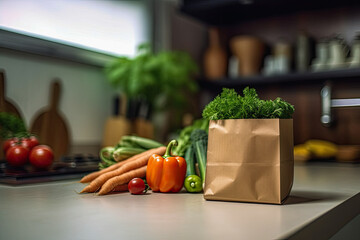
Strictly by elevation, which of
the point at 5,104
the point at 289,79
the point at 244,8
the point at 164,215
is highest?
the point at 244,8

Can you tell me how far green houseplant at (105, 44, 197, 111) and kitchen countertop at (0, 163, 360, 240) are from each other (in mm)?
1611

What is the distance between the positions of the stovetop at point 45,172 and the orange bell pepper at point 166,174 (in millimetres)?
404

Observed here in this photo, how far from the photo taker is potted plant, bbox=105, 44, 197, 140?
8.83ft

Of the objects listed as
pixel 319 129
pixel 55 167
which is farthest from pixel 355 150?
pixel 55 167

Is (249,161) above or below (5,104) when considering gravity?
below

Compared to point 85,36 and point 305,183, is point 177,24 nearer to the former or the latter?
point 85,36

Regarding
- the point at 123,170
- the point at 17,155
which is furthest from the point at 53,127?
the point at 123,170

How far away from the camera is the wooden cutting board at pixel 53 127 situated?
92.3 inches

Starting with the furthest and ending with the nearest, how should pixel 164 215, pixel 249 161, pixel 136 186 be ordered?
pixel 136 186
pixel 249 161
pixel 164 215

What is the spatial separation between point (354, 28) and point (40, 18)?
1950mm

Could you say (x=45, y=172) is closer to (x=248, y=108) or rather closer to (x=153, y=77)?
(x=248, y=108)

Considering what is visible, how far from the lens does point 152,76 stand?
108 inches

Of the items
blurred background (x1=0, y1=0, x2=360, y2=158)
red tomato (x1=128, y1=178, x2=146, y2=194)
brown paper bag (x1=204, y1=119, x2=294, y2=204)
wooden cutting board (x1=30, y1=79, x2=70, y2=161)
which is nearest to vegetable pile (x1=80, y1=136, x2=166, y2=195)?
red tomato (x1=128, y1=178, x2=146, y2=194)

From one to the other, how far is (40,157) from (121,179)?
0.46 metres
